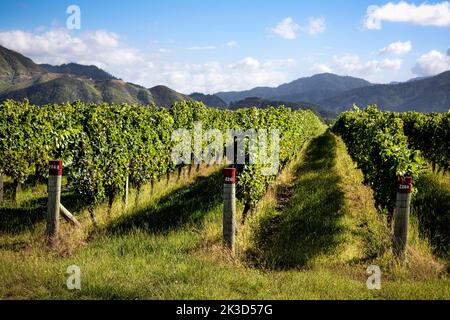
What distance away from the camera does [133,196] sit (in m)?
12.5

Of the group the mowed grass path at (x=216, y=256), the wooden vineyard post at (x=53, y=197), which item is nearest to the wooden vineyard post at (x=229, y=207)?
the mowed grass path at (x=216, y=256)

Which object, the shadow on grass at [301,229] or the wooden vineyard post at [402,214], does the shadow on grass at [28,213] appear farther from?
the wooden vineyard post at [402,214]

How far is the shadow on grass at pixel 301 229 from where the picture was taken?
7203mm

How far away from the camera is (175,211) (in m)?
10.6

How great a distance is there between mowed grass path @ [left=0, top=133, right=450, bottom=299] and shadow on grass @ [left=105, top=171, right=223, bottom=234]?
0.11 feet

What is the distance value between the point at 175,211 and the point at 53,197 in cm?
406

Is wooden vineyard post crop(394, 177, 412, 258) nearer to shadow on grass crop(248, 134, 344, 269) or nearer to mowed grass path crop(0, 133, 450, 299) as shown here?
mowed grass path crop(0, 133, 450, 299)

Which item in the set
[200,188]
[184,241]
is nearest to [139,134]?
[200,188]

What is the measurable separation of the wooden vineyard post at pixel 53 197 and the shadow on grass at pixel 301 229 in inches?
156

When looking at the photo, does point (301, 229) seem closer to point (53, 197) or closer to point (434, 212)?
point (434, 212)

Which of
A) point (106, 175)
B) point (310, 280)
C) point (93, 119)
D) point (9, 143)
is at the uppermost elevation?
point (93, 119)

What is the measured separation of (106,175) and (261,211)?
178 inches
